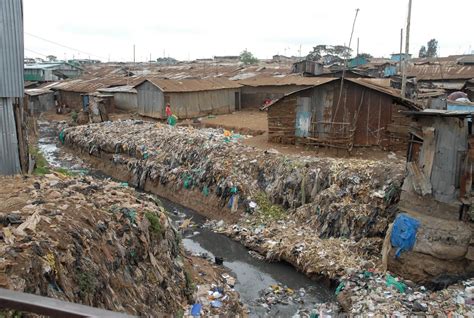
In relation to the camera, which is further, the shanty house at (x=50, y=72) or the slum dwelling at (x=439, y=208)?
the shanty house at (x=50, y=72)

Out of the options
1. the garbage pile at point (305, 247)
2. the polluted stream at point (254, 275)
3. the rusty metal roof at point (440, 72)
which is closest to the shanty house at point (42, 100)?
the polluted stream at point (254, 275)

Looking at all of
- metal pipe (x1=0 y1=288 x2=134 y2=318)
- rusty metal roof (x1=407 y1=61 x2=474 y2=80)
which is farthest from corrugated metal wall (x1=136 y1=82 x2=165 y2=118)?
metal pipe (x1=0 y1=288 x2=134 y2=318)

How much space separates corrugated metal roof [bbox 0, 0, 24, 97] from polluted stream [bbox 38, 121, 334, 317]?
587cm

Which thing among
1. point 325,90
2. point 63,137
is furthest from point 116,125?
point 325,90

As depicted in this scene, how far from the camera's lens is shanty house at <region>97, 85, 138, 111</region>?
1029 inches

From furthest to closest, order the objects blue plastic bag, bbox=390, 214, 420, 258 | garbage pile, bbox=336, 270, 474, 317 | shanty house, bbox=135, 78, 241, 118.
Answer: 1. shanty house, bbox=135, 78, 241, 118
2. blue plastic bag, bbox=390, 214, 420, 258
3. garbage pile, bbox=336, 270, 474, 317

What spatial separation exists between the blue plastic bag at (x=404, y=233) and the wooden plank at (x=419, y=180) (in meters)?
0.68

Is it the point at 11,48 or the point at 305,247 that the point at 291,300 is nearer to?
the point at 305,247

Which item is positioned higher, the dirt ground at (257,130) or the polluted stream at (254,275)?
the dirt ground at (257,130)

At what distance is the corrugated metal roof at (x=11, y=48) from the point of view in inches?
290

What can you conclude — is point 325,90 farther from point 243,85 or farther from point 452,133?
point 243,85

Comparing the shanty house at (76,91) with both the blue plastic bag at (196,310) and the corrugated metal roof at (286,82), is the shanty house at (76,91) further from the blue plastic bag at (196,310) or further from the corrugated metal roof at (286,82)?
the blue plastic bag at (196,310)

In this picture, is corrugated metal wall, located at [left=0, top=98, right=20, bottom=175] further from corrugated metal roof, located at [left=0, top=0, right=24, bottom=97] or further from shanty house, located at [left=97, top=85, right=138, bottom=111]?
shanty house, located at [left=97, top=85, right=138, bottom=111]

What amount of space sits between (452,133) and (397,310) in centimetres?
392
